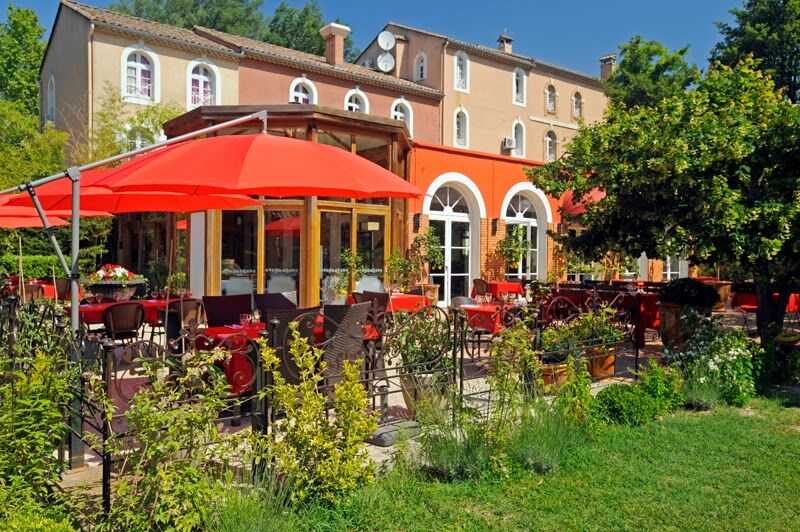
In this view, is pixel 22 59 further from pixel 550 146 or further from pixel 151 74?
pixel 550 146

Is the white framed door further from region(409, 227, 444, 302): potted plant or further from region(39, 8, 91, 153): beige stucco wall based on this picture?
region(39, 8, 91, 153): beige stucco wall

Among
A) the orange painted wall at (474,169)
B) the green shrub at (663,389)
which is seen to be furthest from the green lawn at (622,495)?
the orange painted wall at (474,169)

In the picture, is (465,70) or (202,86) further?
(465,70)

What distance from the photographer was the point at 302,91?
77.4 ft

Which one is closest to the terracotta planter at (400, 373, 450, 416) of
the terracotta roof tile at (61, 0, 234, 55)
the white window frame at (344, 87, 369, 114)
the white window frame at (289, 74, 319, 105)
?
the terracotta roof tile at (61, 0, 234, 55)

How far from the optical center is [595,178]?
8836 millimetres

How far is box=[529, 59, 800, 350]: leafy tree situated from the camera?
23.9 feet

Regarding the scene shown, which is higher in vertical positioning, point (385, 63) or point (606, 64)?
point (606, 64)

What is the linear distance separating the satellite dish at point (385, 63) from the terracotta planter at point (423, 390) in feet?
80.2

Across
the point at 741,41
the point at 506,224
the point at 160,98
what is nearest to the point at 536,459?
the point at 506,224

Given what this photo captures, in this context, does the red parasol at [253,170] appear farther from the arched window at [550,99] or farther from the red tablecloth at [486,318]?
the arched window at [550,99]

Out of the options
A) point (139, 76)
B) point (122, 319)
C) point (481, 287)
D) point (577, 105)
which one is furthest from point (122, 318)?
point (577, 105)

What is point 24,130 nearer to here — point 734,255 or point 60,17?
point 60,17

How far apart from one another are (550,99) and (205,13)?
21258 mm
